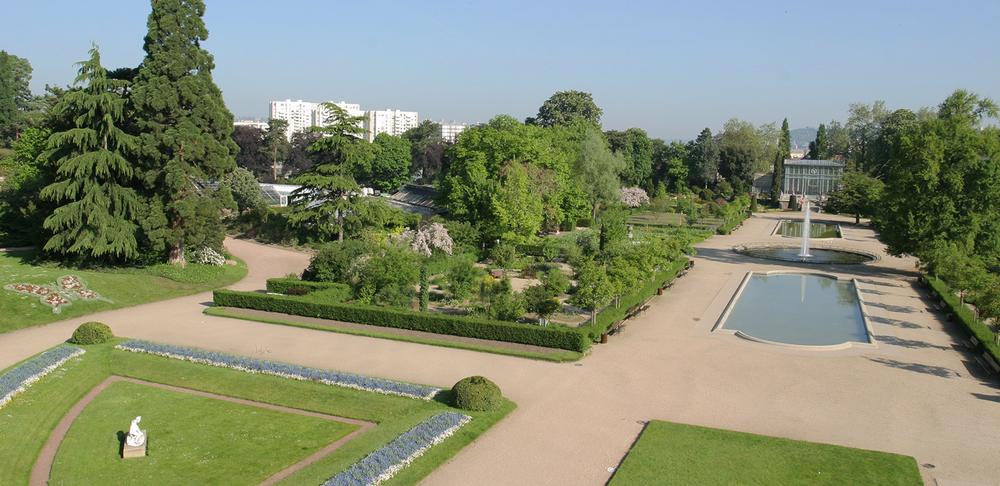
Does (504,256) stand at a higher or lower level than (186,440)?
higher

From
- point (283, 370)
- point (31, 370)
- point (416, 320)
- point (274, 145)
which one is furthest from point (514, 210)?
point (274, 145)

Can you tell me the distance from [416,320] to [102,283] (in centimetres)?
1584

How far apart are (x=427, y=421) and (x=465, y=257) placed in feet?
78.7

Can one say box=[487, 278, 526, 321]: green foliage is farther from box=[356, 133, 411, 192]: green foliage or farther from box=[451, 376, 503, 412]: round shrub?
box=[356, 133, 411, 192]: green foliage

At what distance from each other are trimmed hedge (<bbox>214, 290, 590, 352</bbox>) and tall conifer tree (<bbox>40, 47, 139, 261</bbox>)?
7340 mm

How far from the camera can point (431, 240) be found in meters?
40.7

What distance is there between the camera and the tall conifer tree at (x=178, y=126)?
3419cm

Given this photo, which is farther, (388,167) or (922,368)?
(388,167)

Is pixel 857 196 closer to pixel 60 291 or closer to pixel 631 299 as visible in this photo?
pixel 631 299

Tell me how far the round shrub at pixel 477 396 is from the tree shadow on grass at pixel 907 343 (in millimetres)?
15538

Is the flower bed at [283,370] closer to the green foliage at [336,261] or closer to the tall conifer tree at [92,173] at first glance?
the green foliage at [336,261]

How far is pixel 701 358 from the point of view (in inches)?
931

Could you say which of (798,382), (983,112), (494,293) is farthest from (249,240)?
(983,112)

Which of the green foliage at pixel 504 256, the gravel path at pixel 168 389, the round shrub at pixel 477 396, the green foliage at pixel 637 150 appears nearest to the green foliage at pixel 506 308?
the round shrub at pixel 477 396
